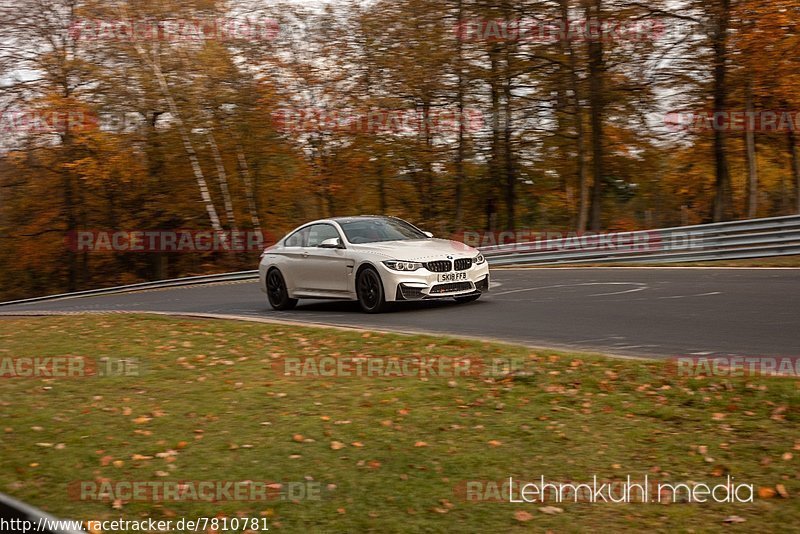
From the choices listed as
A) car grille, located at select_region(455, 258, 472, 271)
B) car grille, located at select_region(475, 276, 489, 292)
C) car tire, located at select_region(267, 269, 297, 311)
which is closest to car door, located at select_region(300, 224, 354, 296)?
car tire, located at select_region(267, 269, 297, 311)

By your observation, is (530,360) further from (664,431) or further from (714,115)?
(714,115)

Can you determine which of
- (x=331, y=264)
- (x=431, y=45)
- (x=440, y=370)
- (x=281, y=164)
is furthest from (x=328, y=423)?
(x=281, y=164)

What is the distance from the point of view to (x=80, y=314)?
16.6m

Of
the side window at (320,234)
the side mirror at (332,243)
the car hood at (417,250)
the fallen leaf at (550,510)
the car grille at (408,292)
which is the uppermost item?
the side window at (320,234)

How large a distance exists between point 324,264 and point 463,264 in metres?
2.32

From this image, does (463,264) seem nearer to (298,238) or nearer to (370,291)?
(370,291)

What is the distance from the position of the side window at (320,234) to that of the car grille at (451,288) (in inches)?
84.2

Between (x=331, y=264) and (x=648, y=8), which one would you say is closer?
(x=331, y=264)

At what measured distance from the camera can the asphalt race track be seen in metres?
9.69

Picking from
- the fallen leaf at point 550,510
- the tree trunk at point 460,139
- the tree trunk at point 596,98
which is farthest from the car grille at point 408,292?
the tree trunk at point 460,139

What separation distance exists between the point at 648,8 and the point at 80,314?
743 inches

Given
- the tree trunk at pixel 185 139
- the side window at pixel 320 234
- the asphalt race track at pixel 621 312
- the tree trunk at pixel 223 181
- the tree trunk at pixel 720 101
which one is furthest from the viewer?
the tree trunk at pixel 223 181

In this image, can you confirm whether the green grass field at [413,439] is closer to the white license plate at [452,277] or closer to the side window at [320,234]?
the white license plate at [452,277]

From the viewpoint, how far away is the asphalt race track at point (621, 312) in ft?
31.8
